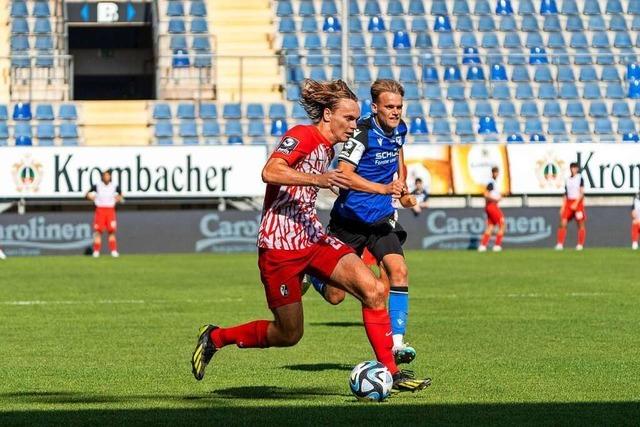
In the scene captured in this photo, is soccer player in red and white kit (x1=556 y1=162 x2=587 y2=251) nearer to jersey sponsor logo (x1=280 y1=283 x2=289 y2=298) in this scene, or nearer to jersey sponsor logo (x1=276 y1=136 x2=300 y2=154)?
jersey sponsor logo (x1=280 y1=283 x2=289 y2=298)

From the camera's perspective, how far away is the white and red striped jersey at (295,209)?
29.1 ft

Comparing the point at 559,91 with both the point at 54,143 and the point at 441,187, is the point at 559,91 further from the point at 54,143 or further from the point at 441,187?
the point at 54,143

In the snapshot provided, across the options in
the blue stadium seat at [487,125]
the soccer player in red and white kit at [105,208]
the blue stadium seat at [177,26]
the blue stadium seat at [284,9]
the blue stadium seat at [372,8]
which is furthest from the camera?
the blue stadium seat at [372,8]

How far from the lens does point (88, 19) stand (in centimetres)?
4169

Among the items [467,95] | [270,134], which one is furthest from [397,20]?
[270,134]

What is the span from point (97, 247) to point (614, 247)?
42.3ft

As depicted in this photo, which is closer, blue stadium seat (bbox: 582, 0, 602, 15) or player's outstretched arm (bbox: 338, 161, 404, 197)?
player's outstretched arm (bbox: 338, 161, 404, 197)

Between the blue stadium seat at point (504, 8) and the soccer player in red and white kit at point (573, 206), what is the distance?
27.6 feet

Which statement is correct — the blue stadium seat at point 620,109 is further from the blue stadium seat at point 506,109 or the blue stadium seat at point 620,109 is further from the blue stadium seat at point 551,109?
the blue stadium seat at point 506,109

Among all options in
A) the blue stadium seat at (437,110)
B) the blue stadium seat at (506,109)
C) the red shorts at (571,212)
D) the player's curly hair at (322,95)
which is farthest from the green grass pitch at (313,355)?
the blue stadium seat at (506,109)

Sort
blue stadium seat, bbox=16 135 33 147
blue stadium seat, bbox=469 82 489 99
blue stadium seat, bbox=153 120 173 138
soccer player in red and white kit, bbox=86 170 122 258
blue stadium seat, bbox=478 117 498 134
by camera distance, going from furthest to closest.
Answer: blue stadium seat, bbox=469 82 489 99, blue stadium seat, bbox=478 117 498 134, blue stadium seat, bbox=153 120 173 138, blue stadium seat, bbox=16 135 33 147, soccer player in red and white kit, bbox=86 170 122 258

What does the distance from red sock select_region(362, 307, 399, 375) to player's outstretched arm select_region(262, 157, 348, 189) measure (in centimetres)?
107

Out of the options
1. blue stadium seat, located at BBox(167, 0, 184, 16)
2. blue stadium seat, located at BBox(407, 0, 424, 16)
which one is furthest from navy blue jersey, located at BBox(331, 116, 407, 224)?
blue stadium seat, located at BBox(407, 0, 424, 16)

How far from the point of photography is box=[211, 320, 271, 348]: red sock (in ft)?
30.3
